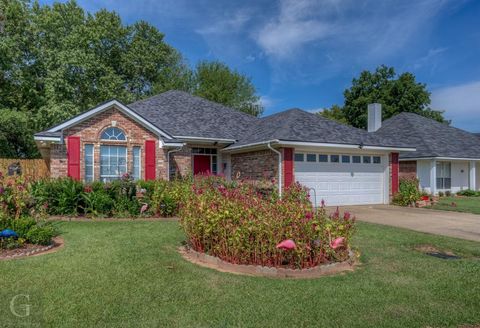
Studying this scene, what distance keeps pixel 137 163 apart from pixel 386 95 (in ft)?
103

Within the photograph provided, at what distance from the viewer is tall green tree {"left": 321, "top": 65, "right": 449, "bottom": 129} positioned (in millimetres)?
36188

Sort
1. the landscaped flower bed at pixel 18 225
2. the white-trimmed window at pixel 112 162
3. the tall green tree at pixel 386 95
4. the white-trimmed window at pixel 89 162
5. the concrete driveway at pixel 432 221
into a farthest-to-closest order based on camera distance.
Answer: the tall green tree at pixel 386 95, the white-trimmed window at pixel 112 162, the white-trimmed window at pixel 89 162, the concrete driveway at pixel 432 221, the landscaped flower bed at pixel 18 225

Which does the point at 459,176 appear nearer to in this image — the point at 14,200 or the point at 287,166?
the point at 287,166

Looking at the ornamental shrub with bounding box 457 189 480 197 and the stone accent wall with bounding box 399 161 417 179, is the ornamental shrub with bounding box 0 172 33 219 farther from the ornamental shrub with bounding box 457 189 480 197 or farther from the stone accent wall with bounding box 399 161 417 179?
the ornamental shrub with bounding box 457 189 480 197

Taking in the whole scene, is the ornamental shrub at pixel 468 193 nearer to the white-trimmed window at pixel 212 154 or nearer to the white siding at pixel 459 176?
the white siding at pixel 459 176

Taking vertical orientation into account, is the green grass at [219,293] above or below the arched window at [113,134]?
below

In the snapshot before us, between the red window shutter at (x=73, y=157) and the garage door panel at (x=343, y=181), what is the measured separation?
Result: 812cm

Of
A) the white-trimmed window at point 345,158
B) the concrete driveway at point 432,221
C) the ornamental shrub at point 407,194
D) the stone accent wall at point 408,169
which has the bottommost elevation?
the concrete driveway at point 432,221

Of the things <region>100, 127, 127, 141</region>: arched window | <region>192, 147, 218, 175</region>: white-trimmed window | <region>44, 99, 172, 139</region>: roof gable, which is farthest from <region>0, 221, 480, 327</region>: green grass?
<region>192, 147, 218, 175</region>: white-trimmed window

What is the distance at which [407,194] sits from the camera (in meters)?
15.0

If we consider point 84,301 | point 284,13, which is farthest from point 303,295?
point 284,13

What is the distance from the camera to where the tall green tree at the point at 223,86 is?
3569cm

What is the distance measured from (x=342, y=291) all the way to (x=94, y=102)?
85.7ft

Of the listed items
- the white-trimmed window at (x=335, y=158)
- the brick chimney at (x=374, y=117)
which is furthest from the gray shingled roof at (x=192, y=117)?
the brick chimney at (x=374, y=117)
